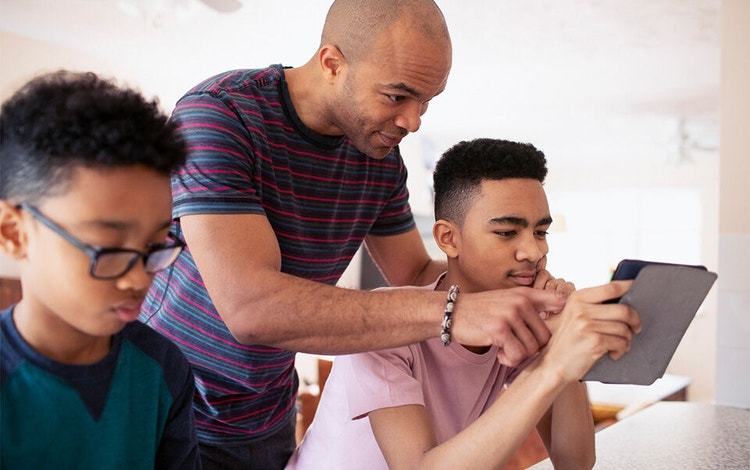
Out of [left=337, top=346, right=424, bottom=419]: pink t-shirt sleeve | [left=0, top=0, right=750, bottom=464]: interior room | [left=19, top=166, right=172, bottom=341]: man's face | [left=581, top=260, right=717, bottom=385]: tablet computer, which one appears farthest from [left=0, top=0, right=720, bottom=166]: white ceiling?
[left=19, top=166, right=172, bottom=341]: man's face

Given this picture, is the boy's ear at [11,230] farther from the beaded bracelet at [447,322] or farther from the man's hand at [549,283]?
the man's hand at [549,283]

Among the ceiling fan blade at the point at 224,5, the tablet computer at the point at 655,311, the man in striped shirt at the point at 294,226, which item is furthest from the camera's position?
the ceiling fan blade at the point at 224,5

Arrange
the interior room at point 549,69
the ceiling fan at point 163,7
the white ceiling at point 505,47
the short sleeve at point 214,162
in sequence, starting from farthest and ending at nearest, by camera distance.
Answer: the white ceiling at point 505,47, the ceiling fan at point 163,7, the interior room at point 549,69, the short sleeve at point 214,162

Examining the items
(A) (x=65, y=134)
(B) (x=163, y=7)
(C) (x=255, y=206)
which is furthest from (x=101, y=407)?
(B) (x=163, y=7)

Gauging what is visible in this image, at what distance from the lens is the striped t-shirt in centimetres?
123

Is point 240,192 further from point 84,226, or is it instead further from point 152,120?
point 84,226

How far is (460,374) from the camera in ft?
4.43

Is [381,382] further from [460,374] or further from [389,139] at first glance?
[389,139]

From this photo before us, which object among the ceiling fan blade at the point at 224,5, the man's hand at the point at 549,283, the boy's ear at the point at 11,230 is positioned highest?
the ceiling fan blade at the point at 224,5

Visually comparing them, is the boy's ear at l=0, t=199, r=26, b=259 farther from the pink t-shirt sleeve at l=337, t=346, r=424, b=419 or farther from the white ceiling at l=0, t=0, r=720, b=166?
the white ceiling at l=0, t=0, r=720, b=166

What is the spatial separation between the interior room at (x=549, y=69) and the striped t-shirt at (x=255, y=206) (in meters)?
0.34

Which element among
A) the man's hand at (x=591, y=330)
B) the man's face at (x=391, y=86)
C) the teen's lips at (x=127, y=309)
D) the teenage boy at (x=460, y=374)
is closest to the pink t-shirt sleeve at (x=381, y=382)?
the teenage boy at (x=460, y=374)

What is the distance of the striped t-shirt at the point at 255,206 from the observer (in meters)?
1.23

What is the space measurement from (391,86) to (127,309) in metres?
0.70
